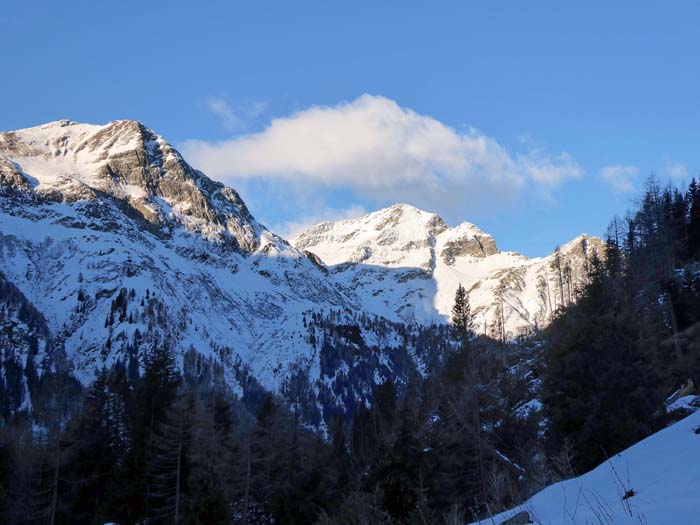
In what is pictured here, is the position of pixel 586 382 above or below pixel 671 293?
below

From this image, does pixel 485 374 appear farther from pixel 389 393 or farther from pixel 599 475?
pixel 599 475

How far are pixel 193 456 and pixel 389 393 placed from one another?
53724mm

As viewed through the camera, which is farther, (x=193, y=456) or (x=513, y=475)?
(x=193, y=456)

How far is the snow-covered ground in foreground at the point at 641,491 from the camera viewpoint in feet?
19.8

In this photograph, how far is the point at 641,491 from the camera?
8.04m

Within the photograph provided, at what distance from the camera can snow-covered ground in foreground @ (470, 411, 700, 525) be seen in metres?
6.02

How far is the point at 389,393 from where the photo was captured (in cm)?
8881

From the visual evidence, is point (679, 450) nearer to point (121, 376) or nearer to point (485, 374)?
point (485, 374)

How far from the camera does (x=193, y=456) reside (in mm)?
37812

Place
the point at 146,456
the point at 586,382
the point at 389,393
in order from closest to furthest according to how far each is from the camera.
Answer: the point at 586,382, the point at 146,456, the point at 389,393

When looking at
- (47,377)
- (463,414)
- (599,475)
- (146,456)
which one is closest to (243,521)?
(146,456)

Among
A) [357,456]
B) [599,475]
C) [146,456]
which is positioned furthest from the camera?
[357,456]

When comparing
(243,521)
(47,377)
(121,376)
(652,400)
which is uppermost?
(47,377)

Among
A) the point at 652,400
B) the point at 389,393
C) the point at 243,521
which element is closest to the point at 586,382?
the point at 652,400
